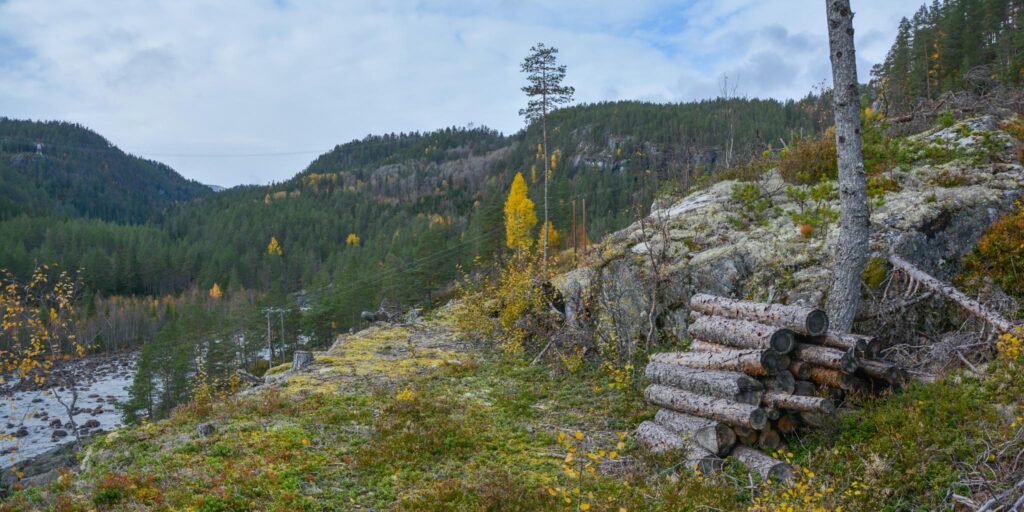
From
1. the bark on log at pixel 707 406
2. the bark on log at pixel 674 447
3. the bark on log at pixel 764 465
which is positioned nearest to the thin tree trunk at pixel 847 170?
the bark on log at pixel 707 406

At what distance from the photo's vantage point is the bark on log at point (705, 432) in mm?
8164

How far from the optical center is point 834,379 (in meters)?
8.50

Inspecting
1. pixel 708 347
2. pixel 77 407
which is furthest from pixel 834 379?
pixel 77 407

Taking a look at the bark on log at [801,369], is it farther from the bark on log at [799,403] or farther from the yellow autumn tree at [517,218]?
the yellow autumn tree at [517,218]

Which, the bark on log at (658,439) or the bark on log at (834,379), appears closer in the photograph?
the bark on log at (834,379)

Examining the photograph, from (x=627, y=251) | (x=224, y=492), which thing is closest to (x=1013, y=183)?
(x=627, y=251)

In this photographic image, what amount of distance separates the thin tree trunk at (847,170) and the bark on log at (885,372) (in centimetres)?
108

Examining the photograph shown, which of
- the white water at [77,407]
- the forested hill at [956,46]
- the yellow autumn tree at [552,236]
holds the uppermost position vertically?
the forested hill at [956,46]

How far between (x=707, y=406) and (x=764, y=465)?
1255 mm

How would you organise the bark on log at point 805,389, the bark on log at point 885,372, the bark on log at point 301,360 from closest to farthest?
the bark on log at point 885,372 → the bark on log at point 805,389 → the bark on log at point 301,360

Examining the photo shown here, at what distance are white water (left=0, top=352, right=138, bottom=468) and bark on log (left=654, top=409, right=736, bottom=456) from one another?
123ft

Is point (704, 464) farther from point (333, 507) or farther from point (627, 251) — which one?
point (627, 251)

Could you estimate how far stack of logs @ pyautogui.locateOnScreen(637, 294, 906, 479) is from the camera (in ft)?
26.4

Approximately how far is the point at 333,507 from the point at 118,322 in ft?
389
